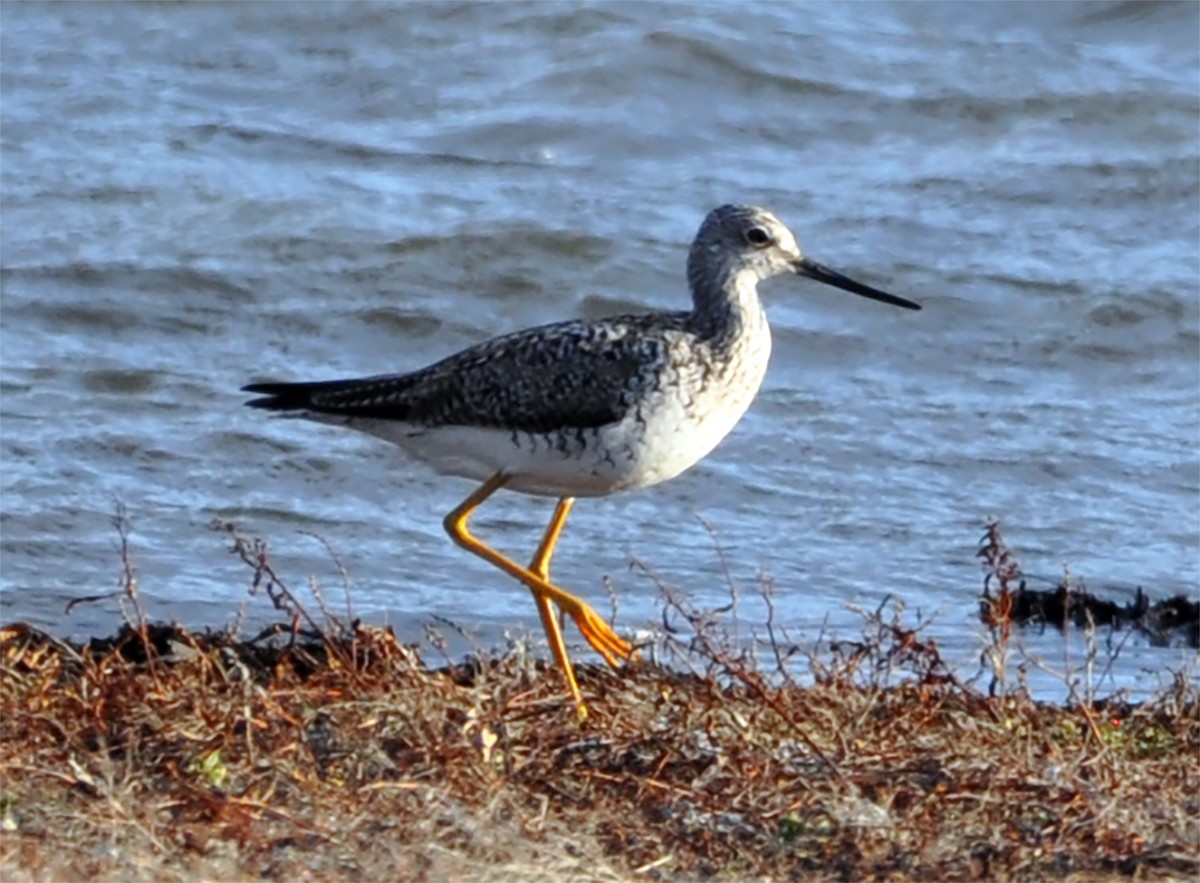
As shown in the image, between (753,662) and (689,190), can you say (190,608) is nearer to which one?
(753,662)

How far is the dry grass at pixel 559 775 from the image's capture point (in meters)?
4.54

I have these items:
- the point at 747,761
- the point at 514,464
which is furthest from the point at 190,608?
the point at 747,761

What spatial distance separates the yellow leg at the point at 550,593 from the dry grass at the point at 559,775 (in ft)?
2.31

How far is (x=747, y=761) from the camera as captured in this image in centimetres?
500

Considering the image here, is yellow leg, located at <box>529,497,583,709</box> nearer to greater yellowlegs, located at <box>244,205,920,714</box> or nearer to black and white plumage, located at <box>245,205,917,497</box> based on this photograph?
greater yellowlegs, located at <box>244,205,920,714</box>

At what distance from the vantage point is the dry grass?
454 cm

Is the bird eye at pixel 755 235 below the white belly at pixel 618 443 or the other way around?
the other way around

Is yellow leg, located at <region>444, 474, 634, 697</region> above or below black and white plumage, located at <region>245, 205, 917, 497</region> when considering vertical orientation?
below

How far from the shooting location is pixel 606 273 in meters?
11.5

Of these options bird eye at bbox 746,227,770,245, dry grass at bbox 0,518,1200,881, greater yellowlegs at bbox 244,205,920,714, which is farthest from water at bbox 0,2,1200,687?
dry grass at bbox 0,518,1200,881

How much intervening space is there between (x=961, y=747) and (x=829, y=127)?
8668mm

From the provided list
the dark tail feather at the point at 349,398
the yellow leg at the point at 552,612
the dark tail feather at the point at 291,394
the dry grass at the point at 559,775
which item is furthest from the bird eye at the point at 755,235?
the dry grass at the point at 559,775

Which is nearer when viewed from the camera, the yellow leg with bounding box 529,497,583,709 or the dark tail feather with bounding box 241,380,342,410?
the yellow leg with bounding box 529,497,583,709

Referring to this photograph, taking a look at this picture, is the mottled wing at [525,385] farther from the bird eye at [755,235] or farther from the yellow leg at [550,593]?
the bird eye at [755,235]
